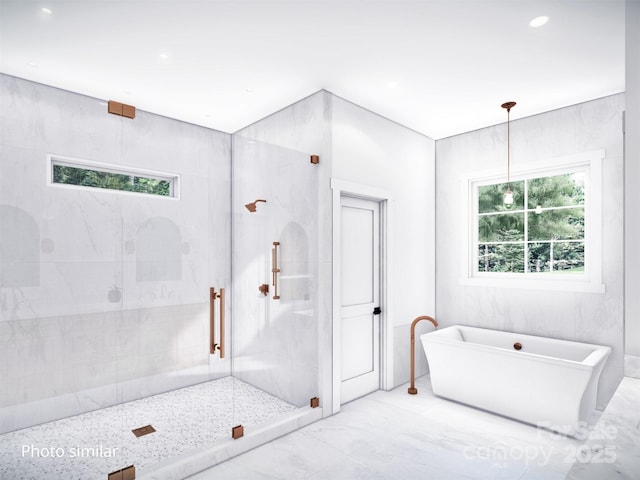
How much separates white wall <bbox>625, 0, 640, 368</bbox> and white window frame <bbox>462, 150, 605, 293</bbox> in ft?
6.78

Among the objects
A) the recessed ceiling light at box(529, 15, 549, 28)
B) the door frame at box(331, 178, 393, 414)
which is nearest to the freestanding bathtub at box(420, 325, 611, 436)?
the door frame at box(331, 178, 393, 414)

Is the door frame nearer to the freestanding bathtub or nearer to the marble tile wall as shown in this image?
the freestanding bathtub

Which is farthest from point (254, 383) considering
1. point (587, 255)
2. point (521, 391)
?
point (587, 255)

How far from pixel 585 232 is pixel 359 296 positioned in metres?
2.20

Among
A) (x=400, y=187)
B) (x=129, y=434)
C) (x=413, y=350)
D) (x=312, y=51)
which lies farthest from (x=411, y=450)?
(x=312, y=51)

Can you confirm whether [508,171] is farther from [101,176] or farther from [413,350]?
[101,176]

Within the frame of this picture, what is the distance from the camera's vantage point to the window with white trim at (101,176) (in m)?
2.27

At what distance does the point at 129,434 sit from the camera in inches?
98.0

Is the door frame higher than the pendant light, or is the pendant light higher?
the pendant light

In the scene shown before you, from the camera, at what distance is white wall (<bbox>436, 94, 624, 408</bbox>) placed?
322cm

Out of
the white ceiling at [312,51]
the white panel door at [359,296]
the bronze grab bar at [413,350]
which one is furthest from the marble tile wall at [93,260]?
the bronze grab bar at [413,350]

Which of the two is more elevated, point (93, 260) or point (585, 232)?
point (585, 232)

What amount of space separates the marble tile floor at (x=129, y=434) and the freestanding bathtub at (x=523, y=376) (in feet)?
5.29

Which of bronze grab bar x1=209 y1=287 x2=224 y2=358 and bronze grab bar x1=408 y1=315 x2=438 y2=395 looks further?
bronze grab bar x1=408 y1=315 x2=438 y2=395
